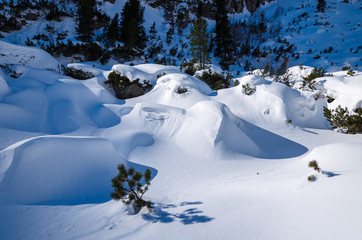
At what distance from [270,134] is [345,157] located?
140 inches

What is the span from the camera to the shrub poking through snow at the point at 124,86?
11.7 m

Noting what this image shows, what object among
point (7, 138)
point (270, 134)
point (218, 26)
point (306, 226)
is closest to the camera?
point (306, 226)

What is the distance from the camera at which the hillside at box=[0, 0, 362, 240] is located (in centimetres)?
243

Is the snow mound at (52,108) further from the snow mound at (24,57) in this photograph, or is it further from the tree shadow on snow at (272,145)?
the tree shadow on snow at (272,145)

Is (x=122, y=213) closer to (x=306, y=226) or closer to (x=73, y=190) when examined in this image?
(x=73, y=190)

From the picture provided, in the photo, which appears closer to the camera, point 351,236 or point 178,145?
point 351,236

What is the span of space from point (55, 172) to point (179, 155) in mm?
3514

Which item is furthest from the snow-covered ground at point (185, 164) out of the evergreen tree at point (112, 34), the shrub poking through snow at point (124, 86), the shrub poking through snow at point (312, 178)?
the evergreen tree at point (112, 34)

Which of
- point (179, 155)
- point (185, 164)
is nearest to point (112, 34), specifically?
point (179, 155)

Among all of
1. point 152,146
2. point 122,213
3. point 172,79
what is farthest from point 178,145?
point 172,79

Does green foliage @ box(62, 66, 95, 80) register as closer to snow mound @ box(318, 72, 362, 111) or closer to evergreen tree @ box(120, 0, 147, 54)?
evergreen tree @ box(120, 0, 147, 54)

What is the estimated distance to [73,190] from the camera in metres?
3.75

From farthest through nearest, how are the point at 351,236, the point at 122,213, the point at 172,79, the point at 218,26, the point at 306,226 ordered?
the point at 218,26, the point at 172,79, the point at 122,213, the point at 306,226, the point at 351,236

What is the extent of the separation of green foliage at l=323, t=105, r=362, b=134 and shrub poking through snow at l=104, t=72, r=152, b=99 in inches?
441
